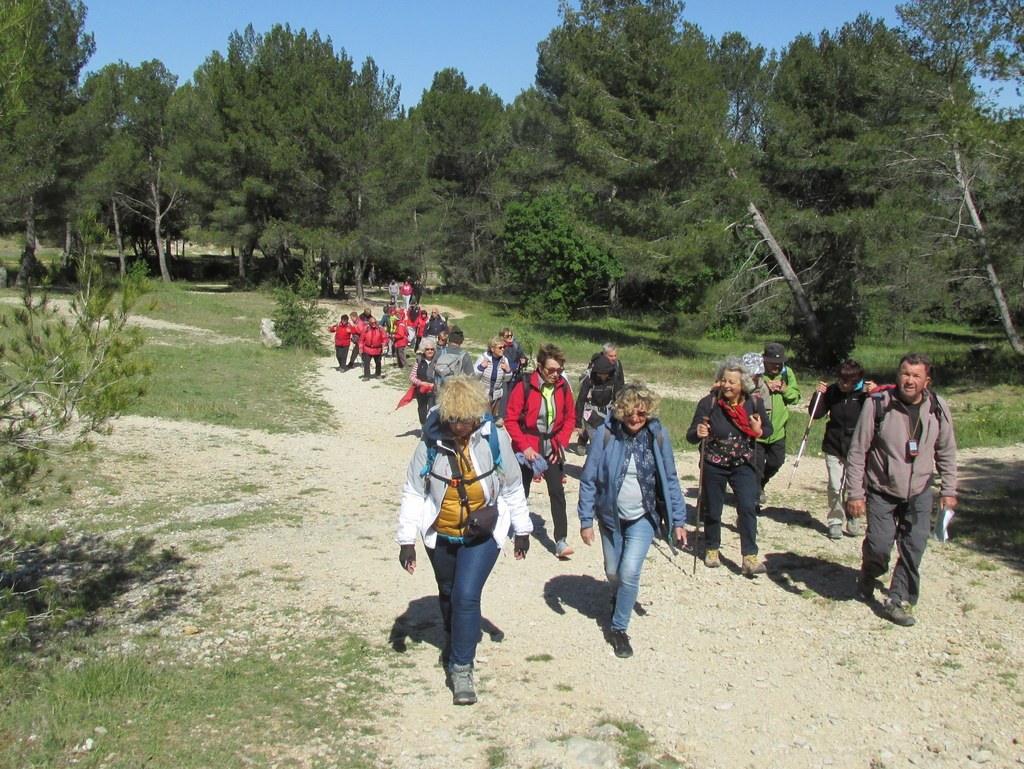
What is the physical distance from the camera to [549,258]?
39375 millimetres

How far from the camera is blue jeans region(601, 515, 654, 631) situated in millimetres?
5277

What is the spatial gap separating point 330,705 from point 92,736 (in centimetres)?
111

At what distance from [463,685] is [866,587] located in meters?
3.05

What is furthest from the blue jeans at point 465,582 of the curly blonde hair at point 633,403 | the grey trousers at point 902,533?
the grey trousers at point 902,533

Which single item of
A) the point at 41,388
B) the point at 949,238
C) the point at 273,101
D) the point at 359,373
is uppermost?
the point at 273,101

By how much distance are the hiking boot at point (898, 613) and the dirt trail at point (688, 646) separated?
7 cm

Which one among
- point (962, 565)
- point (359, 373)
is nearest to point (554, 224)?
point (359, 373)

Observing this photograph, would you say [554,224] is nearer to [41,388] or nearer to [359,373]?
[359,373]

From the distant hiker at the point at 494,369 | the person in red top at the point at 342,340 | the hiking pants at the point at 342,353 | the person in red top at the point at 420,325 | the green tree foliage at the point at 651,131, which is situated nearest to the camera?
the distant hiker at the point at 494,369

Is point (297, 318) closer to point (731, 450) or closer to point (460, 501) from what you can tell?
point (731, 450)

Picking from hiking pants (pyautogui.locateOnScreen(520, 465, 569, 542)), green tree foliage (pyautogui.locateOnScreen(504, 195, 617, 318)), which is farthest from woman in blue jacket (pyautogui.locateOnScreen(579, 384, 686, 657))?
green tree foliage (pyautogui.locateOnScreen(504, 195, 617, 318))

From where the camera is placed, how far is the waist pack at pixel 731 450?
20.9 ft

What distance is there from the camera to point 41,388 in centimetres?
477

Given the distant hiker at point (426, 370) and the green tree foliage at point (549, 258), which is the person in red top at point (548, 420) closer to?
the distant hiker at point (426, 370)
